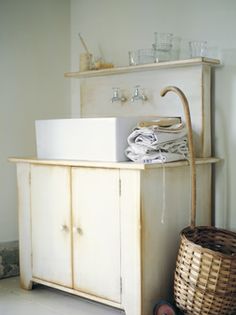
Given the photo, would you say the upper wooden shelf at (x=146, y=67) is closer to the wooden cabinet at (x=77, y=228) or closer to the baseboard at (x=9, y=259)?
the wooden cabinet at (x=77, y=228)

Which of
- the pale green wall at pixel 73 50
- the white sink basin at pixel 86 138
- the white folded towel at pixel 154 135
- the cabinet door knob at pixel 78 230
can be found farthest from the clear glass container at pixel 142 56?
the cabinet door knob at pixel 78 230

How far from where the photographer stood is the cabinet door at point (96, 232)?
2.33 metres

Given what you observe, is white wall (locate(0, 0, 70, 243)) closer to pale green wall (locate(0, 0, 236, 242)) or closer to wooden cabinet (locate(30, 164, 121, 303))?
pale green wall (locate(0, 0, 236, 242))

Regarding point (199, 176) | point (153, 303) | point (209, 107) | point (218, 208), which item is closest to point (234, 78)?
point (209, 107)

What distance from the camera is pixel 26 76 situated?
3133 mm

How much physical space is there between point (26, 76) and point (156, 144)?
1.27 m

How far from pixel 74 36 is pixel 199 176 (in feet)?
4.87

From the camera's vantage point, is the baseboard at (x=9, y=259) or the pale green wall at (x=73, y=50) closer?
the pale green wall at (x=73, y=50)

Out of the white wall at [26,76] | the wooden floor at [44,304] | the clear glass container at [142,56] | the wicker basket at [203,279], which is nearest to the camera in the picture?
the wicker basket at [203,279]

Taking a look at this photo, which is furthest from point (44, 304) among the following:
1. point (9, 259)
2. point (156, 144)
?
point (156, 144)

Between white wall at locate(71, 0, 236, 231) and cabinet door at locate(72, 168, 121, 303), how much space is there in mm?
645

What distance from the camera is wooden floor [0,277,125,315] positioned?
8.04 feet

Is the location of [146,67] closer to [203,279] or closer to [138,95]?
[138,95]

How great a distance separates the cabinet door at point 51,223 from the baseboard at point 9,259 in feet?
1.08
